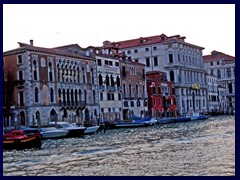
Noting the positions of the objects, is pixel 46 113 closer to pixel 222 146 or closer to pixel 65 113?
pixel 65 113

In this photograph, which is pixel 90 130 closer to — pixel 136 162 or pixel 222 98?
pixel 136 162

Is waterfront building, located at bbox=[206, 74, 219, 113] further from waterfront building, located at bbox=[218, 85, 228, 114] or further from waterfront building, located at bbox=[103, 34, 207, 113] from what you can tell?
waterfront building, located at bbox=[103, 34, 207, 113]

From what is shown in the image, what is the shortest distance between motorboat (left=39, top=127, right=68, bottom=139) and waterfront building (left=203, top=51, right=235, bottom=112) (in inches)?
1591

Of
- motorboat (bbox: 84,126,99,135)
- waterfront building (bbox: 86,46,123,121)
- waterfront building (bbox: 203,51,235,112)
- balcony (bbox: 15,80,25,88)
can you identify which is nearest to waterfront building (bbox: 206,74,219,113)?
waterfront building (bbox: 203,51,235,112)

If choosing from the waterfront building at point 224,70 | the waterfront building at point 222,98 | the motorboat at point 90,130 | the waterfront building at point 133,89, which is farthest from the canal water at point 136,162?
the waterfront building at point 224,70

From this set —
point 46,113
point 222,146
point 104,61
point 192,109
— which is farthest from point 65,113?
point 192,109

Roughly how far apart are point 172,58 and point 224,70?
17.1 metres

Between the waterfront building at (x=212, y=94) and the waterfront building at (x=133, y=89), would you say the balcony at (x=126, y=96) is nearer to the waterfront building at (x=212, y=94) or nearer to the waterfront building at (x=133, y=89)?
the waterfront building at (x=133, y=89)

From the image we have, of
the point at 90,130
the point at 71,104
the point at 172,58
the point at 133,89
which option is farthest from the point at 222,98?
the point at 90,130

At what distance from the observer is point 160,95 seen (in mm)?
38062

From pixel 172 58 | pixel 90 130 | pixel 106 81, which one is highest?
pixel 172 58

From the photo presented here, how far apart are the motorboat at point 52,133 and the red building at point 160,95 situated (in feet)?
55.4

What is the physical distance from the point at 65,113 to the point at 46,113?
6.35 ft

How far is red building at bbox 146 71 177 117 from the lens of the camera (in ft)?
121
